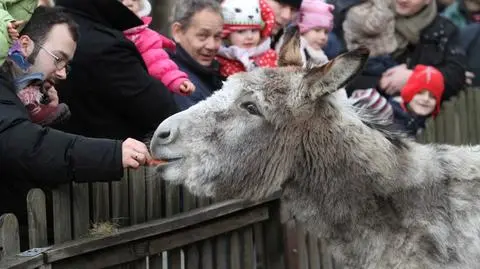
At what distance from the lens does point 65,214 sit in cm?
413

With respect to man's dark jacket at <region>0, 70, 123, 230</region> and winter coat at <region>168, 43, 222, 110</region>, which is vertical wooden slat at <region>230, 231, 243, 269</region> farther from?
man's dark jacket at <region>0, 70, 123, 230</region>

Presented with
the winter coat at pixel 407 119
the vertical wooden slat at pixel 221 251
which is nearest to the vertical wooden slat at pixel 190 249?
the vertical wooden slat at pixel 221 251

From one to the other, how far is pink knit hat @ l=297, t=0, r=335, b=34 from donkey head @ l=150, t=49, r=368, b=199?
320cm

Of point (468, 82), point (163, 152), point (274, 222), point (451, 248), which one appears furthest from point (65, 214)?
point (468, 82)

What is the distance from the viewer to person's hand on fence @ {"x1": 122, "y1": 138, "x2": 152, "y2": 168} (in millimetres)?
3922

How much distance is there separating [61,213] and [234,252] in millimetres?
1629

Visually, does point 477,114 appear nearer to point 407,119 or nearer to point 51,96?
point 407,119

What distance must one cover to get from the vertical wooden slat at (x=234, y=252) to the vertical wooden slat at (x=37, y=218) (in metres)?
1.68

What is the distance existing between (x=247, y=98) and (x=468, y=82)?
5.03 meters

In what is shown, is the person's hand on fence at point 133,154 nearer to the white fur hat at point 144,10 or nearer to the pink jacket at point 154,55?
the pink jacket at point 154,55

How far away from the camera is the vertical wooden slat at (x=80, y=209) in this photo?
4.20 meters

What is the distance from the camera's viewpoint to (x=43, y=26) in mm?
4387

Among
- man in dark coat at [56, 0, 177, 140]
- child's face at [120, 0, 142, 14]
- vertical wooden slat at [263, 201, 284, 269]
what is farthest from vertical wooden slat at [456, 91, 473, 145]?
man in dark coat at [56, 0, 177, 140]

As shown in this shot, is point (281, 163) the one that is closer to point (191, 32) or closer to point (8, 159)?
point (8, 159)
